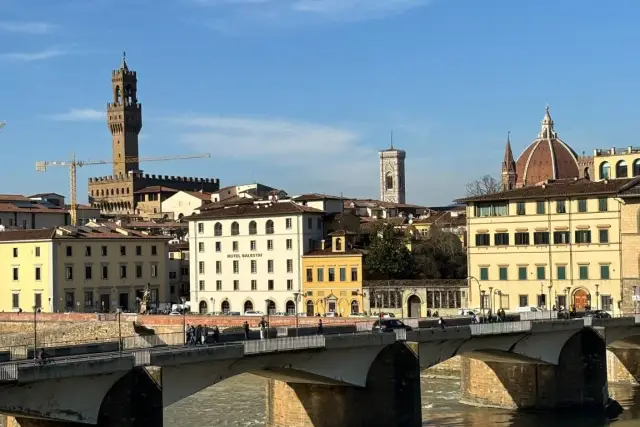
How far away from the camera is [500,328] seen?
51062 millimetres

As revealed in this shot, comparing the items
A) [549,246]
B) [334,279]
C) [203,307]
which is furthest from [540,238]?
[203,307]

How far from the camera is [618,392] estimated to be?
62031mm

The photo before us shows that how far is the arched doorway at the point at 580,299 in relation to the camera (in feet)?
257

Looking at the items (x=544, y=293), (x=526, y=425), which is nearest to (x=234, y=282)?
(x=544, y=293)

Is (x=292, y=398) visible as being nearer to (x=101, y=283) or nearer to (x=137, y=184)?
(x=101, y=283)

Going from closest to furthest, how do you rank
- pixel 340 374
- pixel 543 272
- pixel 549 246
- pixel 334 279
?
pixel 340 374, pixel 549 246, pixel 543 272, pixel 334 279

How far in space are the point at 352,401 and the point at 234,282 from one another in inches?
2096

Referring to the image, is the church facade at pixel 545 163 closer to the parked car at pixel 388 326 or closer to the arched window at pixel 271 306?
Result: the arched window at pixel 271 306

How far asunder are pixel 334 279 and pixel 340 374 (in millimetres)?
46917

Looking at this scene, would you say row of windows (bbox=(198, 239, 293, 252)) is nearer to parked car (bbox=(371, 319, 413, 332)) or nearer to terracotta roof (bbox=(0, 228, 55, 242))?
terracotta roof (bbox=(0, 228, 55, 242))

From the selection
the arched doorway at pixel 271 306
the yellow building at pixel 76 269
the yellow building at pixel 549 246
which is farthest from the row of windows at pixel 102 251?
the yellow building at pixel 549 246

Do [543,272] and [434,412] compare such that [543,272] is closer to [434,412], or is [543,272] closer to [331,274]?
[331,274]

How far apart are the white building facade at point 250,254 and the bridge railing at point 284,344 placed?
50728 mm

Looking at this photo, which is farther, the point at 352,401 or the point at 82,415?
the point at 352,401
